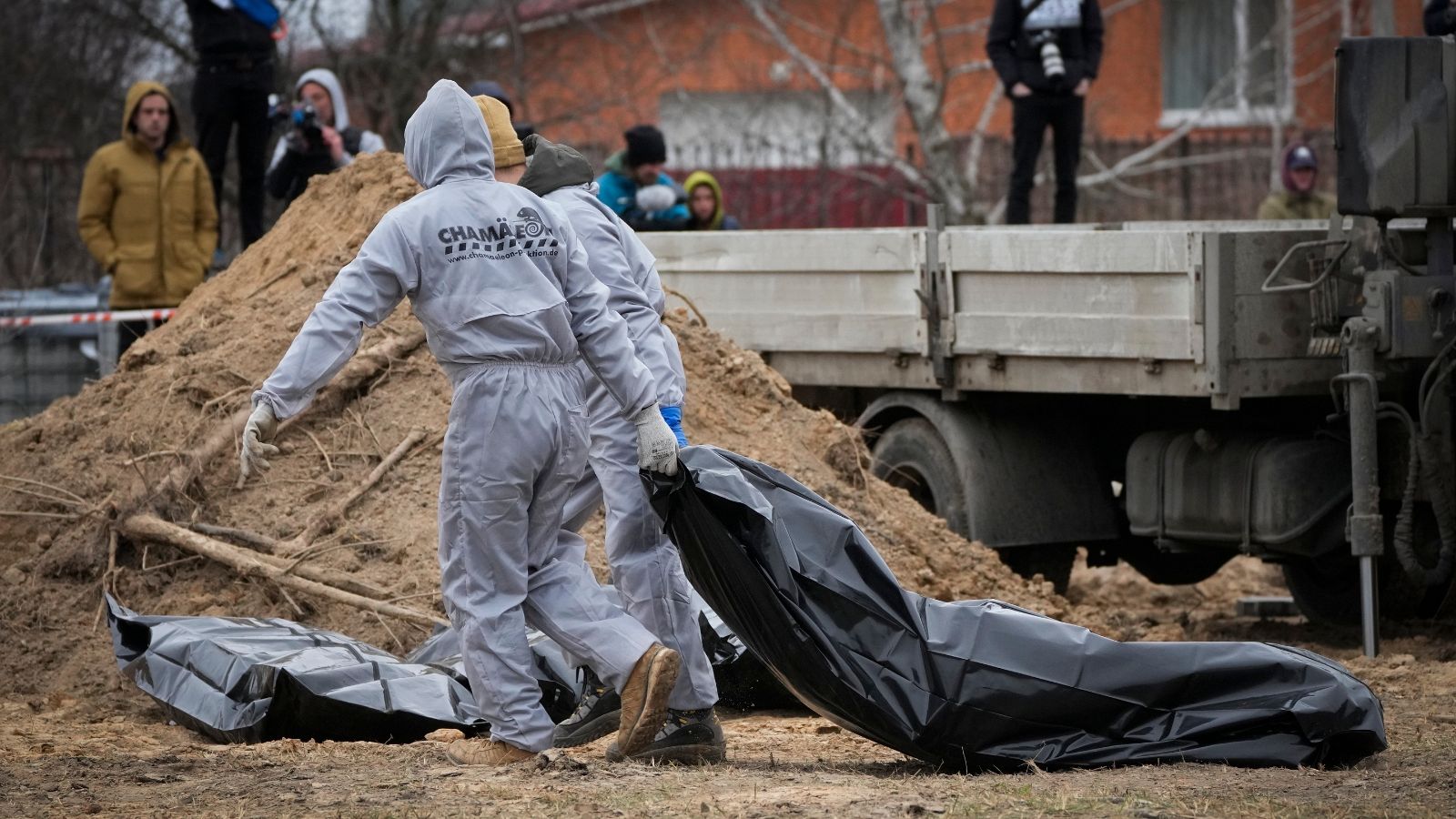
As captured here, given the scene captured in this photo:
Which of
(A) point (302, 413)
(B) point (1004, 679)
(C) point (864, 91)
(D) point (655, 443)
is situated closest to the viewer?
(B) point (1004, 679)

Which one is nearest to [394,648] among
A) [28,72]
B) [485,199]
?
[485,199]

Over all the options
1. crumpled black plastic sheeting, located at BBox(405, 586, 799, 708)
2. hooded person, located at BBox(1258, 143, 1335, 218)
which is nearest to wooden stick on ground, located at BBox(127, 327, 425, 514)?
crumpled black plastic sheeting, located at BBox(405, 586, 799, 708)

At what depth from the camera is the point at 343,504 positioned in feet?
24.6

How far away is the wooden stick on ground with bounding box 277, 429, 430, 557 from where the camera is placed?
24.0ft

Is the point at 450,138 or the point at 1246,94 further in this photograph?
the point at 1246,94

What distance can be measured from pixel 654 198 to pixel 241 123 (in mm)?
2481

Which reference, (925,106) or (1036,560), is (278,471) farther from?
(925,106)

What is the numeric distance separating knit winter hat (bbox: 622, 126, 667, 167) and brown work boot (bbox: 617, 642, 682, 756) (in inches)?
Result: 249

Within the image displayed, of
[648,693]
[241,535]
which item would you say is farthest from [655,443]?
[241,535]

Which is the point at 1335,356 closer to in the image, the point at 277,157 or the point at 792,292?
the point at 792,292

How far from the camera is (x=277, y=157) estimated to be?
35.3ft

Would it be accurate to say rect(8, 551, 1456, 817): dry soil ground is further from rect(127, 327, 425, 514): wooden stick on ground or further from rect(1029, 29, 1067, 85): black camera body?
rect(1029, 29, 1067, 85): black camera body

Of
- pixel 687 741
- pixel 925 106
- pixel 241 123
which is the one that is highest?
pixel 925 106

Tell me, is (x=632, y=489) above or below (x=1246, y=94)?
below
